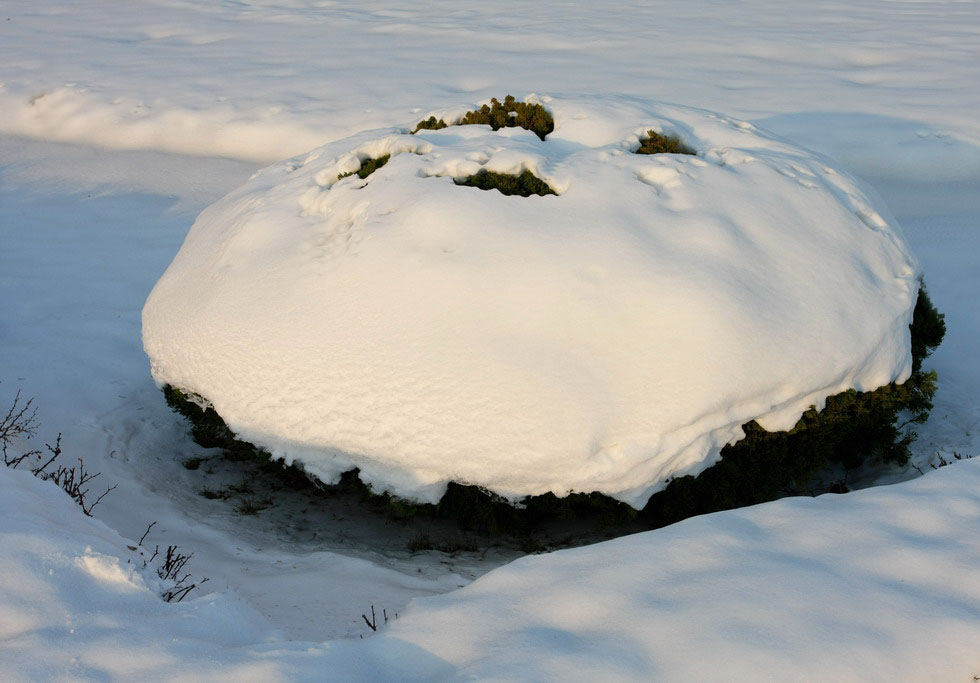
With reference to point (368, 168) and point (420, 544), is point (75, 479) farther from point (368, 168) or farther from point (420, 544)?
point (368, 168)

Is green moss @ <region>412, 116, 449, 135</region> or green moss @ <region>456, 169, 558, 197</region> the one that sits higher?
green moss @ <region>412, 116, 449, 135</region>

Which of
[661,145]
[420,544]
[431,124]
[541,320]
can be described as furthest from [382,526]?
[661,145]

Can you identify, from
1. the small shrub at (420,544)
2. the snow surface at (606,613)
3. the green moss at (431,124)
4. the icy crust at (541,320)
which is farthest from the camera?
the green moss at (431,124)

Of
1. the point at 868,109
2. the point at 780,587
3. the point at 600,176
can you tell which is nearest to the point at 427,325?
the point at 600,176

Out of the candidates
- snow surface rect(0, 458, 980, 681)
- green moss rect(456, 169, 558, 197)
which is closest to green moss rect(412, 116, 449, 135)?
green moss rect(456, 169, 558, 197)

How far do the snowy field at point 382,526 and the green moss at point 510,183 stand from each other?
2.12 metres

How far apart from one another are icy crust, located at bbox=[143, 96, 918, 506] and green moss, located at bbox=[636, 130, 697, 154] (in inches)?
12.0

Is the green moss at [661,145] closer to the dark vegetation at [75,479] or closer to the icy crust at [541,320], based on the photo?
the icy crust at [541,320]

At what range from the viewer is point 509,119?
20.2ft

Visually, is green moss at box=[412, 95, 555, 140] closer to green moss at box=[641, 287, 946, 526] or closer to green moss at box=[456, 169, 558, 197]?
green moss at box=[456, 169, 558, 197]

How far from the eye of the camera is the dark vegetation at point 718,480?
15.1 feet

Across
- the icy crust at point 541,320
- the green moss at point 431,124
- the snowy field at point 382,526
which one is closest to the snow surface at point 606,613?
the snowy field at point 382,526

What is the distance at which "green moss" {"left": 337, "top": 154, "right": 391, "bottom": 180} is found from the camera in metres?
5.66

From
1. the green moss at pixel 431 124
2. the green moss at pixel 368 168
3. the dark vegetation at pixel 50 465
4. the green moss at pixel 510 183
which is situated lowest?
the dark vegetation at pixel 50 465
